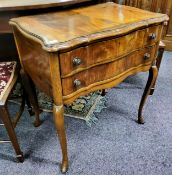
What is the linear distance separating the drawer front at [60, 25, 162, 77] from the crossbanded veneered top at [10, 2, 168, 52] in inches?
1.7

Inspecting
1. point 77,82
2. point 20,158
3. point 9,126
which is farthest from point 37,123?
point 77,82

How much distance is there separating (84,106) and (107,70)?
2.36 feet

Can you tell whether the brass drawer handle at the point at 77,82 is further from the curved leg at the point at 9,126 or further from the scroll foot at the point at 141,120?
the scroll foot at the point at 141,120

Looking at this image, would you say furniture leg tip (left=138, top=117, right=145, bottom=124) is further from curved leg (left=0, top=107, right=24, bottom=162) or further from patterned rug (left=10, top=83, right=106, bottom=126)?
curved leg (left=0, top=107, right=24, bottom=162)

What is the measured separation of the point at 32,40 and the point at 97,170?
32.6 inches

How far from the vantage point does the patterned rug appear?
1.63m

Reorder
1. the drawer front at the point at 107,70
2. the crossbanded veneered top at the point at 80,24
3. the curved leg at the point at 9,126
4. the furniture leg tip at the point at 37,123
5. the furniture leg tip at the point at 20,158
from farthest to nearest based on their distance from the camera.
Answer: the furniture leg tip at the point at 37,123, the furniture leg tip at the point at 20,158, the curved leg at the point at 9,126, the drawer front at the point at 107,70, the crossbanded veneered top at the point at 80,24

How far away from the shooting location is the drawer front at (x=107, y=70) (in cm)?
95

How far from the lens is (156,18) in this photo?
106cm

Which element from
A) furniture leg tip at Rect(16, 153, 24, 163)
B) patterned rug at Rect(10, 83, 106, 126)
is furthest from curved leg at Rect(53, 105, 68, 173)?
patterned rug at Rect(10, 83, 106, 126)

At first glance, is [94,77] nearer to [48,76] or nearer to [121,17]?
[48,76]

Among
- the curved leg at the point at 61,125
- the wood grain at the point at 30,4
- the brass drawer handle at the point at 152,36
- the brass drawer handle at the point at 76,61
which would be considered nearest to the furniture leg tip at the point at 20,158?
the curved leg at the point at 61,125

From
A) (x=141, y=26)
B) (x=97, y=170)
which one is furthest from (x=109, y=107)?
(x=141, y=26)

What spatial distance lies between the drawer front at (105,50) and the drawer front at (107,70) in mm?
34
